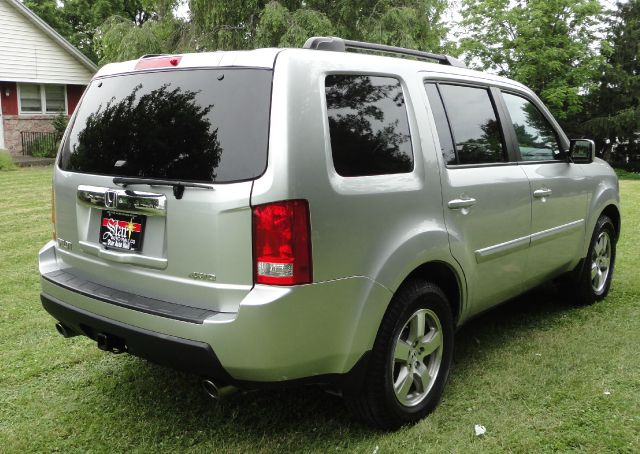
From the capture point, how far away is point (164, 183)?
273 centimetres

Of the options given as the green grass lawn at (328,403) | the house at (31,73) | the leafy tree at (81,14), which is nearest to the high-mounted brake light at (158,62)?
the green grass lawn at (328,403)

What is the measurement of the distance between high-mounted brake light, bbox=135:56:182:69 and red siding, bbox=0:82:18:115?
2230cm

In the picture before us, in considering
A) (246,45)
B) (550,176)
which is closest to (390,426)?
(550,176)

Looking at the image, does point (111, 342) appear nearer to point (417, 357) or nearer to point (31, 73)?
point (417, 357)

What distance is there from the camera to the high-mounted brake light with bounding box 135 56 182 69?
9.65 ft

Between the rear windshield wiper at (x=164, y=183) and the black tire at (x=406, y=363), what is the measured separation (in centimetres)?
110

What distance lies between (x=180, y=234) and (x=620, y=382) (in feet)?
8.86

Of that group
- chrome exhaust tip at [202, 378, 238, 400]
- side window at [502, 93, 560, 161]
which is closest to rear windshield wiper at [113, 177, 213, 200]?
chrome exhaust tip at [202, 378, 238, 400]

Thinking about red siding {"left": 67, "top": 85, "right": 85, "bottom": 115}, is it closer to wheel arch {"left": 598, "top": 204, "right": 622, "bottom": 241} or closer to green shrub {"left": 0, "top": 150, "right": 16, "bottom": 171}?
green shrub {"left": 0, "top": 150, "right": 16, "bottom": 171}

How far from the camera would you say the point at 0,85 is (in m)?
22.7

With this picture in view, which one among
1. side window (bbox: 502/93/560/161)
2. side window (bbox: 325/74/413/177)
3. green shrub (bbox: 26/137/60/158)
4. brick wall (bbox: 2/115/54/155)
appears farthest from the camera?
brick wall (bbox: 2/115/54/155)

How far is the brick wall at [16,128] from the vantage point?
2231 cm

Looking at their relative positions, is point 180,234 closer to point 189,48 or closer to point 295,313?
point 295,313

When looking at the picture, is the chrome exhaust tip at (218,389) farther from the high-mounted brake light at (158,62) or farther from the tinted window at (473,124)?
the tinted window at (473,124)
